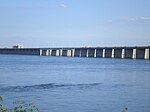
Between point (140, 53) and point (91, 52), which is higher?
point (140, 53)

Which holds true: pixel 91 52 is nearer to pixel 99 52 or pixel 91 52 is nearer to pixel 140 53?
pixel 99 52

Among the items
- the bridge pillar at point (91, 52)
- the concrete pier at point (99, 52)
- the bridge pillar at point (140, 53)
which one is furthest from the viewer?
the bridge pillar at point (91, 52)

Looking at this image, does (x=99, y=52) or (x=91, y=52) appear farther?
(x=91, y=52)

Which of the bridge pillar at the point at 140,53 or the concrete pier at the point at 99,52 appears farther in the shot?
the concrete pier at the point at 99,52

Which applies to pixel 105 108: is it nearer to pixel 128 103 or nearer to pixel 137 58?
pixel 128 103

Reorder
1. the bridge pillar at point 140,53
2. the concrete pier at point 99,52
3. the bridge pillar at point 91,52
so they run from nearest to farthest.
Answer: the bridge pillar at point 140,53
the concrete pier at point 99,52
the bridge pillar at point 91,52

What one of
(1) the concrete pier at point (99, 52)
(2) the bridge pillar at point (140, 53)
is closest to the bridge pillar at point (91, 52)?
(1) the concrete pier at point (99, 52)

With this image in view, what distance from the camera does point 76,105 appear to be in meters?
23.8

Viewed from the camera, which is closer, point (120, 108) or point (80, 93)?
point (120, 108)

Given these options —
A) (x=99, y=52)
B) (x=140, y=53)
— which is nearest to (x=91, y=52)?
(x=99, y=52)

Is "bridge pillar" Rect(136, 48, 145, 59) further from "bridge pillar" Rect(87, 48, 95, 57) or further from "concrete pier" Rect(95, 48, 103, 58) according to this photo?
"bridge pillar" Rect(87, 48, 95, 57)

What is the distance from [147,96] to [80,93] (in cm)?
556

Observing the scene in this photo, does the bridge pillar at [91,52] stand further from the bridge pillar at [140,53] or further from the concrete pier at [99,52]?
the bridge pillar at [140,53]

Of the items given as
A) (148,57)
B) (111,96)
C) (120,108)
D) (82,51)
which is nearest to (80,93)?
(111,96)
